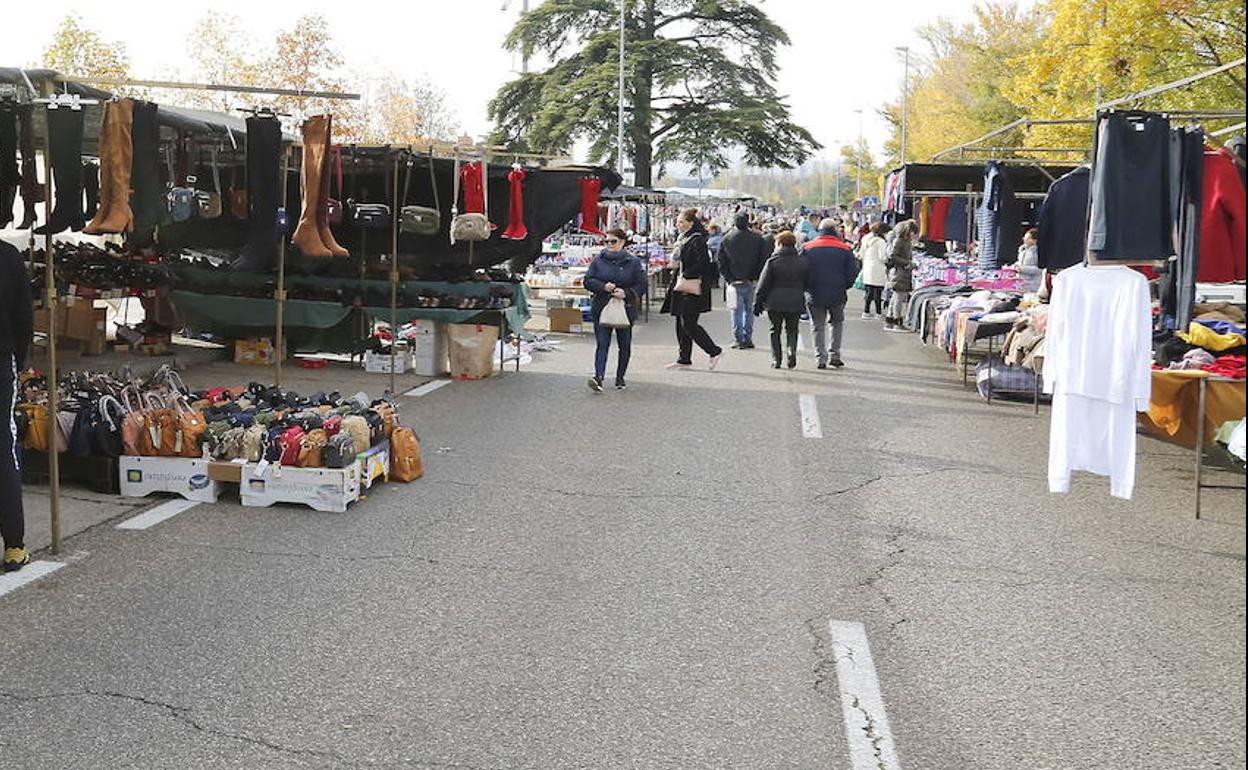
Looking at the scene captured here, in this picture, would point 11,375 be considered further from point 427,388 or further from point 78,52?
point 78,52

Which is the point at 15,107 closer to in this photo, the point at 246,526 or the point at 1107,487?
the point at 246,526

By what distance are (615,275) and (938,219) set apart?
11.3 meters

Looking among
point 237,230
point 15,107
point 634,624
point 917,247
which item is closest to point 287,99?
point 917,247

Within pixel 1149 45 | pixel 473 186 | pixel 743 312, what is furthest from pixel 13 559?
pixel 1149 45

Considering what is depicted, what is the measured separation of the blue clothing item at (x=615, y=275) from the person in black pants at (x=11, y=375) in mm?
7913

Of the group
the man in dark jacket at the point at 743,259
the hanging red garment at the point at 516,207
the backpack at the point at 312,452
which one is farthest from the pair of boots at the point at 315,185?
the man in dark jacket at the point at 743,259

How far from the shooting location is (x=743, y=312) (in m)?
19.0

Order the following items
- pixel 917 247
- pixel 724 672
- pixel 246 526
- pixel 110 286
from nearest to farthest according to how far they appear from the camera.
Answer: pixel 724 672
pixel 246 526
pixel 110 286
pixel 917 247

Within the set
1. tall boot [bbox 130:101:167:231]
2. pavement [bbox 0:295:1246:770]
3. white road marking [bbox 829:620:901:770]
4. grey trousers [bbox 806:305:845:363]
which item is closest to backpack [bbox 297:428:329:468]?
pavement [bbox 0:295:1246:770]

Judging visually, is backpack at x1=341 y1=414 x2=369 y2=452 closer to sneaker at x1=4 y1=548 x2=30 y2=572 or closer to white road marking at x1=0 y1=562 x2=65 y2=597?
white road marking at x1=0 y1=562 x2=65 y2=597

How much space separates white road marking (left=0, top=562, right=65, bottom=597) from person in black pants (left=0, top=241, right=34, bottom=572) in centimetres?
6

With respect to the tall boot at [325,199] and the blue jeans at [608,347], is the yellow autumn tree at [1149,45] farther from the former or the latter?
the tall boot at [325,199]

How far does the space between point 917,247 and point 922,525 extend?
18458 mm

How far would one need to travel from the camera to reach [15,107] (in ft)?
27.3
